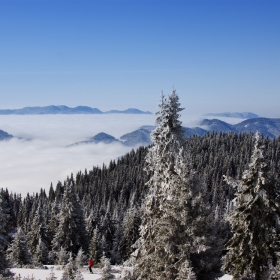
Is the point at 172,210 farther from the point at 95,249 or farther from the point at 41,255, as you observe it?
the point at 95,249

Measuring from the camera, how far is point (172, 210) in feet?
55.9

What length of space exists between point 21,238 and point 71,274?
20334 mm

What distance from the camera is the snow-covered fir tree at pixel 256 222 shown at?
696 inches

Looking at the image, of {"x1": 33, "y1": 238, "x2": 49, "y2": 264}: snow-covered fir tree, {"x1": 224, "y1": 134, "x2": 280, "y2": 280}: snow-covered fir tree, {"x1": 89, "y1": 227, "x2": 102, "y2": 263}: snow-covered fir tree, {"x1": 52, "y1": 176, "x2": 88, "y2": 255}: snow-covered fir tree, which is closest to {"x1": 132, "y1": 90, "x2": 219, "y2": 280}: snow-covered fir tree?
{"x1": 224, "y1": 134, "x2": 280, "y2": 280}: snow-covered fir tree

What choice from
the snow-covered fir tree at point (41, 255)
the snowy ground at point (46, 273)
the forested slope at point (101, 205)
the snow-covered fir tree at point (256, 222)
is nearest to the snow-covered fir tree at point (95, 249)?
the forested slope at point (101, 205)

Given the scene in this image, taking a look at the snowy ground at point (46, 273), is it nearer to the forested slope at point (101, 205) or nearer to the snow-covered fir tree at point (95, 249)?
the forested slope at point (101, 205)

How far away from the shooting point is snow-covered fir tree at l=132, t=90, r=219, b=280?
53.8 ft

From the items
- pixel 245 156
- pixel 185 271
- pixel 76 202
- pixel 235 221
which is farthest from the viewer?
pixel 245 156

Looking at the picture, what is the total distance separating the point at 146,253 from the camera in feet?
64.0

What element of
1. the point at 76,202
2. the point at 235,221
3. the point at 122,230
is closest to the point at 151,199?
the point at 235,221

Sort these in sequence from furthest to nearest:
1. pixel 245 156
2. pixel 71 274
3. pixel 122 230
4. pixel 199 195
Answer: pixel 245 156
pixel 122 230
pixel 71 274
pixel 199 195

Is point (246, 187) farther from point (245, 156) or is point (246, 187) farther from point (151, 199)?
point (245, 156)

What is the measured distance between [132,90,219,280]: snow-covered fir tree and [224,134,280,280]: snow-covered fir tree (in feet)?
9.42

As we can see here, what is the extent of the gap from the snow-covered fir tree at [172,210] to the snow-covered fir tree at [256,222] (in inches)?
113
